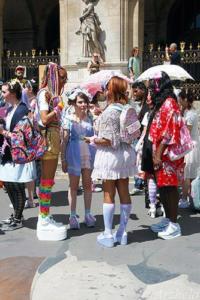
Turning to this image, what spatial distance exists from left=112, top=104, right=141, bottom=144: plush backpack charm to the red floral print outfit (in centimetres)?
40

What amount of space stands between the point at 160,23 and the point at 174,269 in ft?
68.4

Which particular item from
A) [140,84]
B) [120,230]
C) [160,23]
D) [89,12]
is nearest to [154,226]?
[120,230]

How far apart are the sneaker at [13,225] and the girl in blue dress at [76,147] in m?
0.70

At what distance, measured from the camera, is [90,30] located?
17109 millimetres

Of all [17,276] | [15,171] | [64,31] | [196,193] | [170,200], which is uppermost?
[64,31]

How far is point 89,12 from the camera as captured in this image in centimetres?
1709

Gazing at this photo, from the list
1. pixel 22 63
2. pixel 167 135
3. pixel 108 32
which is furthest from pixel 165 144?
pixel 22 63

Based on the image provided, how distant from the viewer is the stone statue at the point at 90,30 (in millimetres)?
17125

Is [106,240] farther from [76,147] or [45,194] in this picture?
[76,147]

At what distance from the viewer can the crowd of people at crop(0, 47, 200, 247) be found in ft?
17.3

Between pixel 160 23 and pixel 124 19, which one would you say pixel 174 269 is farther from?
pixel 160 23

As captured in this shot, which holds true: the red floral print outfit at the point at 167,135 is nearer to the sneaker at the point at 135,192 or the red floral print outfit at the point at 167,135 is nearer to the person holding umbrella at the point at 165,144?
the person holding umbrella at the point at 165,144

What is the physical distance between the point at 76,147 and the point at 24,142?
0.64 meters

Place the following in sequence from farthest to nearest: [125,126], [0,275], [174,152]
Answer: [174,152] → [125,126] → [0,275]
